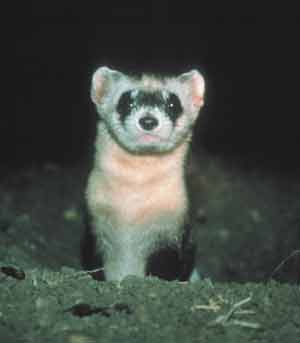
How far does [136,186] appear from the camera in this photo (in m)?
5.21

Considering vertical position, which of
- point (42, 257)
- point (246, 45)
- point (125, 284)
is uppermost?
point (246, 45)

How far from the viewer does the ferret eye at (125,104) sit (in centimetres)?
510

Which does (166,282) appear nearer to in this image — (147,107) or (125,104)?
(147,107)

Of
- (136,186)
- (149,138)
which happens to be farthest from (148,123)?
(136,186)

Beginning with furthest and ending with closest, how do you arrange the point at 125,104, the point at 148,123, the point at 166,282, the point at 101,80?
the point at 101,80
the point at 125,104
the point at 148,123
the point at 166,282

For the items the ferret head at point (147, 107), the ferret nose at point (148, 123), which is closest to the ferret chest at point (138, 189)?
the ferret head at point (147, 107)

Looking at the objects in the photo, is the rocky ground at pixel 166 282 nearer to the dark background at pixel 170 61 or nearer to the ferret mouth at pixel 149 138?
the dark background at pixel 170 61

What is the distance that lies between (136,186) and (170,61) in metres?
3.98

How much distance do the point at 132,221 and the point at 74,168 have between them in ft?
12.9

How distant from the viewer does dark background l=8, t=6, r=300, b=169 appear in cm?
913

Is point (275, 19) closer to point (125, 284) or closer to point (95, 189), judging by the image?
point (95, 189)

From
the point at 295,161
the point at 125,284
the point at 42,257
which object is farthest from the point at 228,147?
the point at 125,284

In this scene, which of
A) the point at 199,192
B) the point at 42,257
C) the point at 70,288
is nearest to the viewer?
the point at 70,288

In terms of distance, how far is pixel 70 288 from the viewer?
3.86 m
